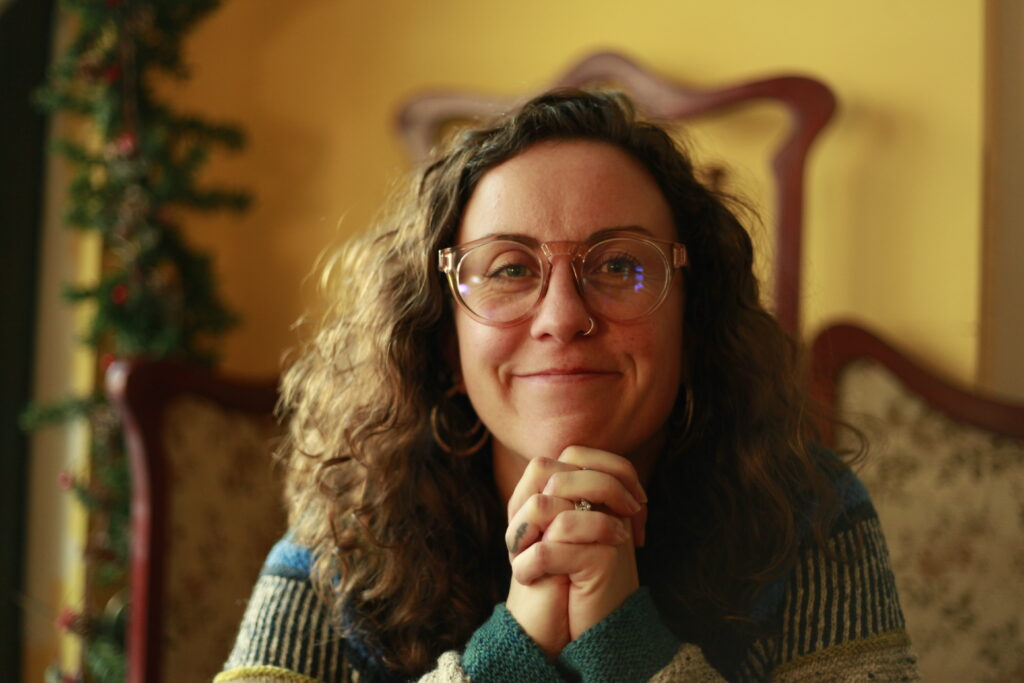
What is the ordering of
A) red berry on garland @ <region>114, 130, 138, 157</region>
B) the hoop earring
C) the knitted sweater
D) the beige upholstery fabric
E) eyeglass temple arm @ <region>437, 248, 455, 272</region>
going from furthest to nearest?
red berry on garland @ <region>114, 130, 138, 157</region>, the beige upholstery fabric, the hoop earring, eyeglass temple arm @ <region>437, 248, 455, 272</region>, the knitted sweater

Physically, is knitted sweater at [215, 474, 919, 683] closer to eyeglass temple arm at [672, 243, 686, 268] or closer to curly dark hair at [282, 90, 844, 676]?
curly dark hair at [282, 90, 844, 676]

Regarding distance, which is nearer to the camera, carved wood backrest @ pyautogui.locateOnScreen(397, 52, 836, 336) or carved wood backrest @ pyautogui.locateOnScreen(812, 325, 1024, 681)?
carved wood backrest @ pyautogui.locateOnScreen(812, 325, 1024, 681)

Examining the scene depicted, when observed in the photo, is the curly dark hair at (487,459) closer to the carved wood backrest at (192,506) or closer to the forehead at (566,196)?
the forehead at (566,196)

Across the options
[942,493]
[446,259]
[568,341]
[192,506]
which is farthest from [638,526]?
[192,506]

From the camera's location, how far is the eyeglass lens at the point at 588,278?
875 millimetres

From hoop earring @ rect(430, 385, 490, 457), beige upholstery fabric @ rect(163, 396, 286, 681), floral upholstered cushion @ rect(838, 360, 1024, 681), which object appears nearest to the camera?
hoop earring @ rect(430, 385, 490, 457)

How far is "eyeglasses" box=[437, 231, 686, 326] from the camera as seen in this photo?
2.86 ft

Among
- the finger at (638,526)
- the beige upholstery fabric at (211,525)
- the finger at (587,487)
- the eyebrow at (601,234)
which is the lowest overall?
the beige upholstery fabric at (211,525)

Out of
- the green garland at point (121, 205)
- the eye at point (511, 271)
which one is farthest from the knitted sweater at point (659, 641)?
the green garland at point (121, 205)

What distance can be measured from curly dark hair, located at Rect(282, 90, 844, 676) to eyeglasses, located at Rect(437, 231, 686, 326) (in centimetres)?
9

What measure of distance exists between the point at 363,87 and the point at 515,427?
1486mm

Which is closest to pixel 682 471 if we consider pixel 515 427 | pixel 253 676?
pixel 515 427

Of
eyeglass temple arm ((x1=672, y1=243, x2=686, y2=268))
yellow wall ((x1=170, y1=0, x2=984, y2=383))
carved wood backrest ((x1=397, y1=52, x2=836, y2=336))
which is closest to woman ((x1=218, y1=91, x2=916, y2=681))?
eyeglass temple arm ((x1=672, y1=243, x2=686, y2=268))

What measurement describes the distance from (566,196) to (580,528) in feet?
1.04
